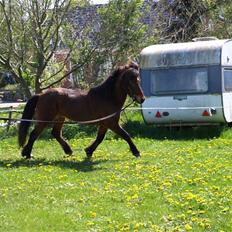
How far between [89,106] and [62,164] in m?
1.53

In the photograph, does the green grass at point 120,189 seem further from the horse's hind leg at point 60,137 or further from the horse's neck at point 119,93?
the horse's neck at point 119,93

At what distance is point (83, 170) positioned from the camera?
10.6 metres

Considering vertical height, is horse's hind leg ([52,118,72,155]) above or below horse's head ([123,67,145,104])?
below

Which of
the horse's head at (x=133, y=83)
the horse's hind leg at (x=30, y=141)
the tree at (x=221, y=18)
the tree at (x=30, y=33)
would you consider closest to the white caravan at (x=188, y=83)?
the tree at (x=30, y=33)

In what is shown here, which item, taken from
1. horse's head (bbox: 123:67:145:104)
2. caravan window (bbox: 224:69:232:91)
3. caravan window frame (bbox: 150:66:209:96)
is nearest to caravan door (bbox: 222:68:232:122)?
caravan window (bbox: 224:69:232:91)

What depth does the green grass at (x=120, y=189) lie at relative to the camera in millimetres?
6961

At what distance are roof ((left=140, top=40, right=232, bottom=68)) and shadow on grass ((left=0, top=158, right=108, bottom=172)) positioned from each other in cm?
578

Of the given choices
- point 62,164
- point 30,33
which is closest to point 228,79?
point 30,33

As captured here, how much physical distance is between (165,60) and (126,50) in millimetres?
3988

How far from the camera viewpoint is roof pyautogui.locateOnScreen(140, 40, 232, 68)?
16.1 meters

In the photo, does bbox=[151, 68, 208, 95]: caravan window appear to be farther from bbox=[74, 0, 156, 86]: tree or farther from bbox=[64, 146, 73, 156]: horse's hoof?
bbox=[64, 146, 73, 156]: horse's hoof

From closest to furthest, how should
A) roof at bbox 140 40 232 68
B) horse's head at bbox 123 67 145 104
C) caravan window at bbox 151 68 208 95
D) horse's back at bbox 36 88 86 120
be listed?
horse's head at bbox 123 67 145 104 < horse's back at bbox 36 88 86 120 < roof at bbox 140 40 232 68 < caravan window at bbox 151 68 208 95

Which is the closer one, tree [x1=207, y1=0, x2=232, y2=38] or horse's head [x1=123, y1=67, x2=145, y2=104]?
horse's head [x1=123, y1=67, x2=145, y2=104]

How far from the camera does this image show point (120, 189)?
8766 mm
